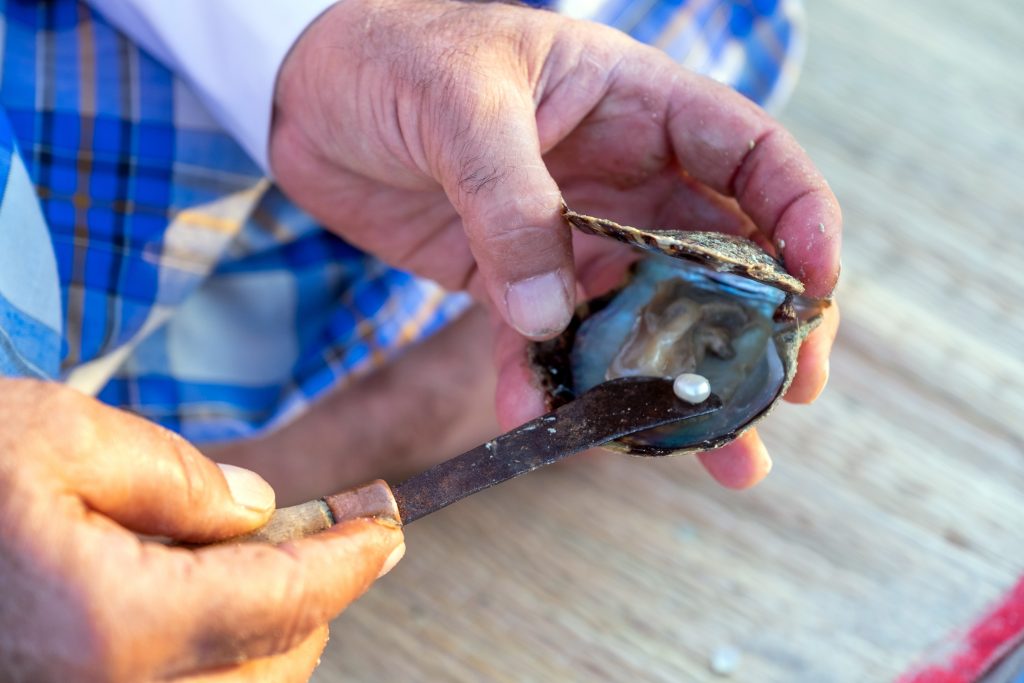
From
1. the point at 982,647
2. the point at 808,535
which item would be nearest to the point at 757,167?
the point at 808,535

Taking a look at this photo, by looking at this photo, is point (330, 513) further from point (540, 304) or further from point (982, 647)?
point (982, 647)

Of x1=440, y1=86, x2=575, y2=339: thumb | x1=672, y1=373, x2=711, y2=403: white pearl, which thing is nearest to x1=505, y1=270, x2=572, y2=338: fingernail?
x1=440, y1=86, x2=575, y2=339: thumb

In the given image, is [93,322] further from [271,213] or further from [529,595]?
[529,595]

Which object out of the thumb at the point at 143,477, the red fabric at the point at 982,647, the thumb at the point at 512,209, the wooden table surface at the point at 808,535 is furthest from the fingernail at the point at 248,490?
the red fabric at the point at 982,647

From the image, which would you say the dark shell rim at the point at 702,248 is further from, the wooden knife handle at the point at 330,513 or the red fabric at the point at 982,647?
the red fabric at the point at 982,647

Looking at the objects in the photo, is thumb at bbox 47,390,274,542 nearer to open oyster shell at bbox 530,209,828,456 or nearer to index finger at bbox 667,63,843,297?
open oyster shell at bbox 530,209,828,456

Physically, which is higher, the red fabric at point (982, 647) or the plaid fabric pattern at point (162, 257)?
the plaid fabric pattern at point (162, 257)

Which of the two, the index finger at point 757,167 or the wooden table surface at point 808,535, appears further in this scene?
the wooden table surface at point 808,535
